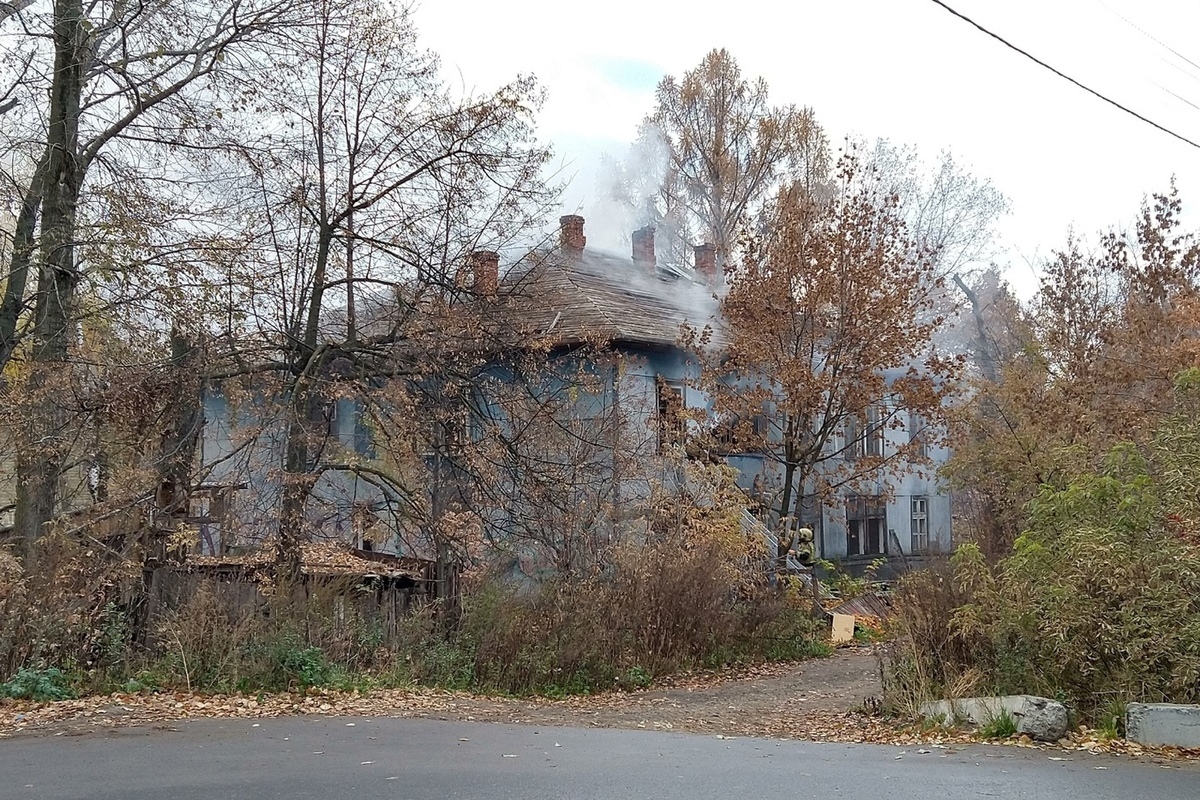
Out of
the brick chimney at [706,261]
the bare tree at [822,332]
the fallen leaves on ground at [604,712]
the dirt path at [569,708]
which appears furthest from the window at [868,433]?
the fallen leaves on ground at [604,712]

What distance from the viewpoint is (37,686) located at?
11953 mm

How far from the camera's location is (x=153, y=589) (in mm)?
13703

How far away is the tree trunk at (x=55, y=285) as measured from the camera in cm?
1530

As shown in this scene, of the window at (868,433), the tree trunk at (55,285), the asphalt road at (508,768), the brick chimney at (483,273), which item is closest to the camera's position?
the asphalt road at (508,768)

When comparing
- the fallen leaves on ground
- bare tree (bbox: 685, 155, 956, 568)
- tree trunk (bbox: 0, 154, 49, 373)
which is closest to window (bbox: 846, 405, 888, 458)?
bare tree (bbox: 685, 155, 956, 568)

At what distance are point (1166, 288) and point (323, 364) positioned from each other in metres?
17.6

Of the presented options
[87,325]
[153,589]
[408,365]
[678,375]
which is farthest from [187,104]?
[678,375]

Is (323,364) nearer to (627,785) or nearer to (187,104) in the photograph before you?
(187,104)

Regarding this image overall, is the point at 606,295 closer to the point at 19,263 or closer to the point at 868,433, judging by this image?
the point at 868,433

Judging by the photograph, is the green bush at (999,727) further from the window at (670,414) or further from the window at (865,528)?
the window at (865,528)

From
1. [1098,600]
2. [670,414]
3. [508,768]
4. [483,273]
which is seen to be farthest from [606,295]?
[508,768]

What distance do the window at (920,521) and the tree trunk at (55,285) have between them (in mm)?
26721

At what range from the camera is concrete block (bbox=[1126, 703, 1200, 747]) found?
944cm

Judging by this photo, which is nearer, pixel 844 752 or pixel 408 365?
pixel 844 752
